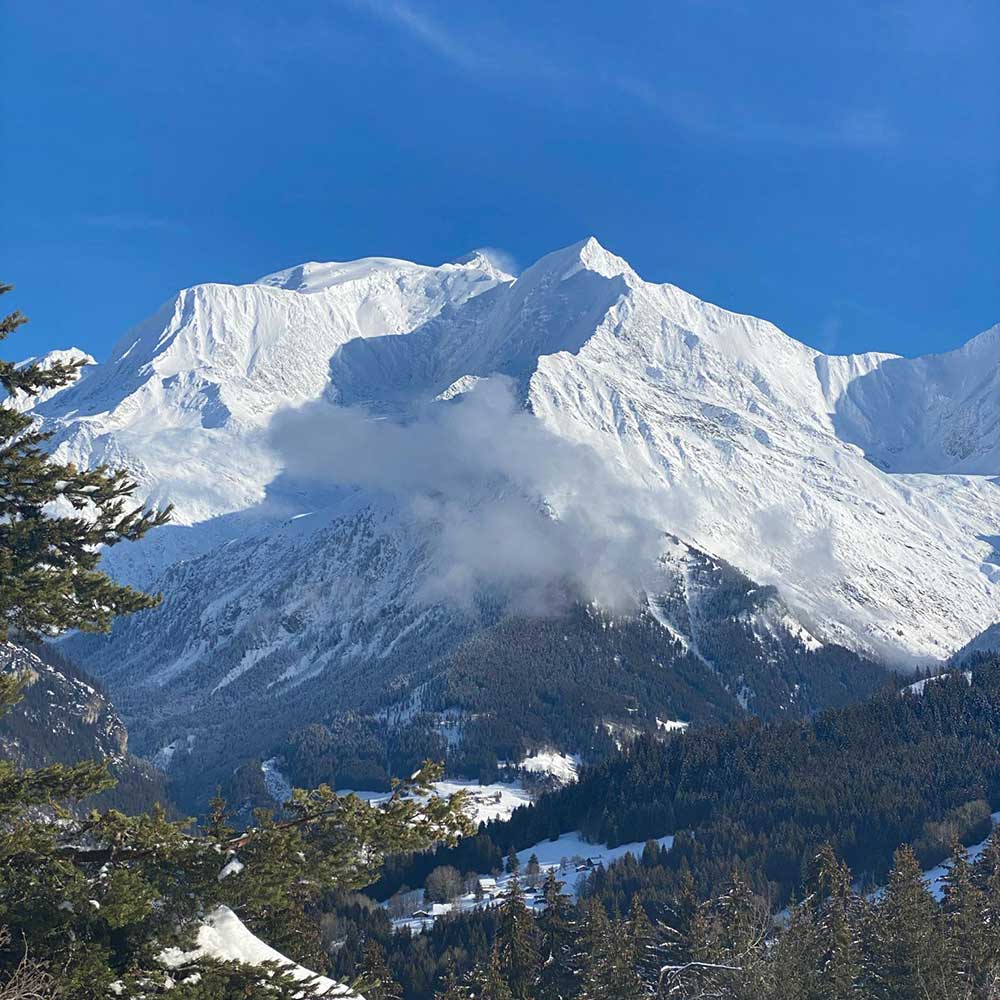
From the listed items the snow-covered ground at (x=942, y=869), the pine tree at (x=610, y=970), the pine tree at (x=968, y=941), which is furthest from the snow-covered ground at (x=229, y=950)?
the snow-covered ground at (x=942, y=869)

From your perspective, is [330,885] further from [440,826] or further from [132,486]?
[132,486]

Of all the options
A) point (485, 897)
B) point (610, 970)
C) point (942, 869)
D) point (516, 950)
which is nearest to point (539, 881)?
point (485, 897)

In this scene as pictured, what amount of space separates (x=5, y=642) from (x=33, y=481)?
300 centimetres

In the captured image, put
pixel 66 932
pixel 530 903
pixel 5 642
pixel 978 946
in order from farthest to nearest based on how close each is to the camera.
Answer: pixel 530 903 < pixel 978 946 < pixel 5 642 < pixel 66 932

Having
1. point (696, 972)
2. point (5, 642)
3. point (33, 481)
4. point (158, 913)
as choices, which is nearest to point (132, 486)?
point (33, 481)

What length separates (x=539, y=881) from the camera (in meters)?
176

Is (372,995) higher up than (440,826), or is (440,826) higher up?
(440,826)

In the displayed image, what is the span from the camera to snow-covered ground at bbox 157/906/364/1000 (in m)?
20.3

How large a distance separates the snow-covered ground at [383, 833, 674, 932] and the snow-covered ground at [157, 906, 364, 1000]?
120940 millimetres

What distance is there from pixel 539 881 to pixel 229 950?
162433 millimetres

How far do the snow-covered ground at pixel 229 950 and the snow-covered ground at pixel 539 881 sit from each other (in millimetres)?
120940

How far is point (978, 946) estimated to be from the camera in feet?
228

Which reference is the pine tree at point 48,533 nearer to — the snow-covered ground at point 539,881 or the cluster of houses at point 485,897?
the snow-covered ground at point 539,881

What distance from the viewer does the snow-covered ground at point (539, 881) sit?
153250mm
